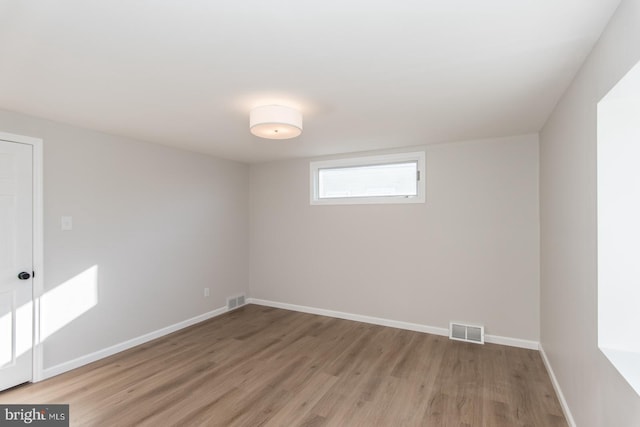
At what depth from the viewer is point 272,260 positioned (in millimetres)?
4887

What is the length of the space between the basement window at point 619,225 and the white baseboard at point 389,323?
2070 millimetres

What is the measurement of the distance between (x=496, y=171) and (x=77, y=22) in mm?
3726

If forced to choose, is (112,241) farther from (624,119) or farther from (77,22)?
(624,119)

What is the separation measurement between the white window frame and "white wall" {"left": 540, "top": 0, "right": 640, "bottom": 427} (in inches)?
52.1

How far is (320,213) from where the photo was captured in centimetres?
447

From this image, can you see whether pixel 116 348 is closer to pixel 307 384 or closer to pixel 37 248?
pixel 37 248

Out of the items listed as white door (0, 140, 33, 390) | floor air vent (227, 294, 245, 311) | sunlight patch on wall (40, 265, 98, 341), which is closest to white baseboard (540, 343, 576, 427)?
floor air vent (227, 294, 245, 311)

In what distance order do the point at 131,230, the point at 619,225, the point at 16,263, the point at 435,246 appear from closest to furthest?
1. the point at 619,225
2. the point at 16,263
3. the point at 131,230
4. the point at 435,246

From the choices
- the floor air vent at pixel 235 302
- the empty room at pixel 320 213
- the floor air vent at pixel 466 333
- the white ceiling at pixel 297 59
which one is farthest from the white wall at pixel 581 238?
the floor air vent at pixel 235 302

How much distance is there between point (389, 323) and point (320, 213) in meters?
1.77

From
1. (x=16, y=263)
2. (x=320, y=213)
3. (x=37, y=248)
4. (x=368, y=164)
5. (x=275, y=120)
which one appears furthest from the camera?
(x=320, y=213)

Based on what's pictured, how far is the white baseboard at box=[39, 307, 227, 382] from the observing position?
2758mm

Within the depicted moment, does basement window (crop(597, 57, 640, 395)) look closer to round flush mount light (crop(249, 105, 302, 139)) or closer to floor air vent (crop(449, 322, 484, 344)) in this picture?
round flush mount light (crop(249, 105, 302, 139))

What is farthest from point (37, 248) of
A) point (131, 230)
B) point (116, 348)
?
point (116, 348)
